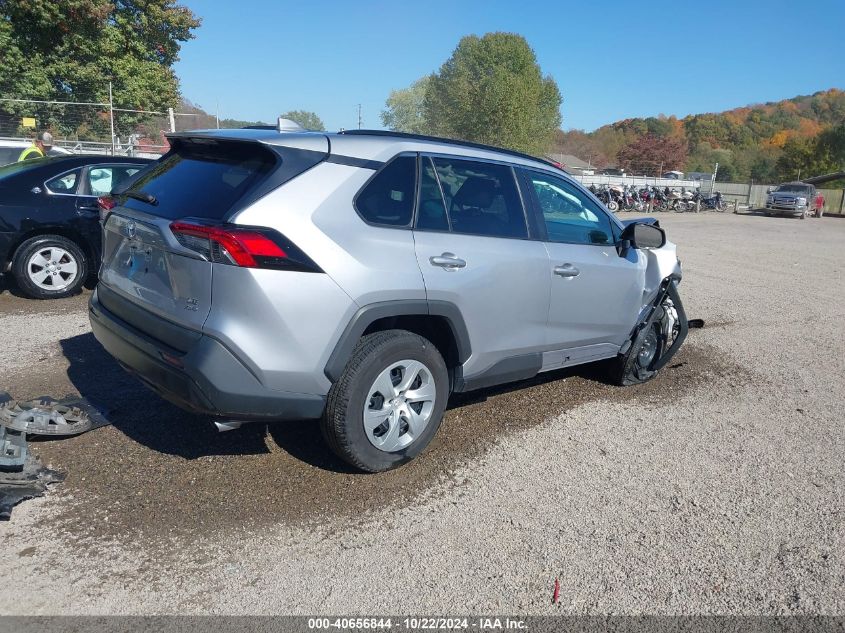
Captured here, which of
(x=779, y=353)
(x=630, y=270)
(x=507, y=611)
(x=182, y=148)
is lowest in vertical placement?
(x=507, y=611)

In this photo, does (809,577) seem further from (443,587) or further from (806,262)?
(806,262)

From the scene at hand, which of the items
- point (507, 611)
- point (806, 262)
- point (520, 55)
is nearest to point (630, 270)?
point (507, 611)

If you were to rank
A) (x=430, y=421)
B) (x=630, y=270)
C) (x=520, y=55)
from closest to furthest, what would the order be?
(x=430, y=421) → (x=630, y=270) → (x=520, y=55)

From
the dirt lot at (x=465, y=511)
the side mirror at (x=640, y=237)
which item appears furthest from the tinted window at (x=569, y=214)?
the dirt lot at (x=465, y=511)

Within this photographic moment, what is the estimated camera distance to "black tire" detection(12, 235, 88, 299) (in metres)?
6.89

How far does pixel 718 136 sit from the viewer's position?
102 metres

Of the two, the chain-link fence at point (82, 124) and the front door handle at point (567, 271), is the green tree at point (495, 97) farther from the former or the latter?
the front door handle at point (567, 271)

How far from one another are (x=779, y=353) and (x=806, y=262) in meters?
9.02

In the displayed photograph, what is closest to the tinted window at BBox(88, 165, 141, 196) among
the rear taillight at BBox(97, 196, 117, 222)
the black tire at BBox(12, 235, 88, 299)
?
the black tire at BBox(12, 235, 88, 299)

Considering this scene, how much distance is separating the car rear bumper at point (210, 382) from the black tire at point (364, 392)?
0.33ft

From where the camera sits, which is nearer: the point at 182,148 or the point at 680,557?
the point at 680,557

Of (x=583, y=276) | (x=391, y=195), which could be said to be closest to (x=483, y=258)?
(x=391, y=195)

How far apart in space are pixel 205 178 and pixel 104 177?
4.92 m

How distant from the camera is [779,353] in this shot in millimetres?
6395
